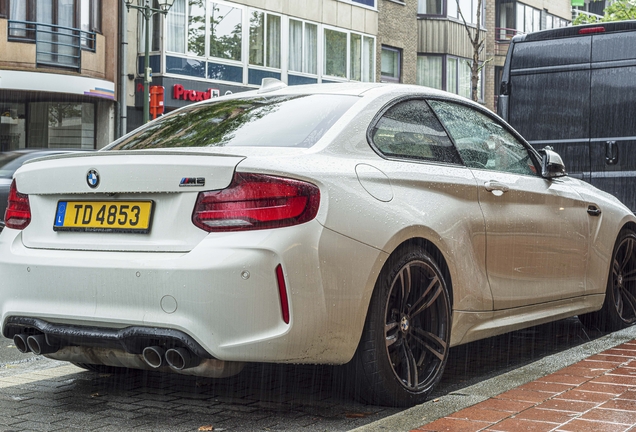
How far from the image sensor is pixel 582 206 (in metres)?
6.23

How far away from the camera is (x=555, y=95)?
10062mm

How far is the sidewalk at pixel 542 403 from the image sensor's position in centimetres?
389

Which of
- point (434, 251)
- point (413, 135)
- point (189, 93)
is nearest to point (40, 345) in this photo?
point (434, 251)

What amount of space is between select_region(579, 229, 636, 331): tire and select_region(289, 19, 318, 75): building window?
86.4ft

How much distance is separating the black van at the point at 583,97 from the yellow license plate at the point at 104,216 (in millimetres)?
6609

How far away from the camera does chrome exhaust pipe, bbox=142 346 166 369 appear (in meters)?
4.01

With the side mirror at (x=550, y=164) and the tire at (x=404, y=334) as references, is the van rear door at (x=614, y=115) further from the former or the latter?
the tire at (x=404, y=334)

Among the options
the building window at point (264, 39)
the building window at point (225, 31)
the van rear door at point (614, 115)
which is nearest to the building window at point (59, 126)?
the building window at point (225, 31)

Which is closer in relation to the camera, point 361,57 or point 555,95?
point 555,95

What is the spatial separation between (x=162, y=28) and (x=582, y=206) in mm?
22902

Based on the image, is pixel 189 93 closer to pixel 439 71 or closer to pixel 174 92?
pixel 174 92

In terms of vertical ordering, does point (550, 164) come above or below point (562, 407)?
above

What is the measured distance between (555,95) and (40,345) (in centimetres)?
703

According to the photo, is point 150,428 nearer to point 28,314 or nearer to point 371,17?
point 28,314
